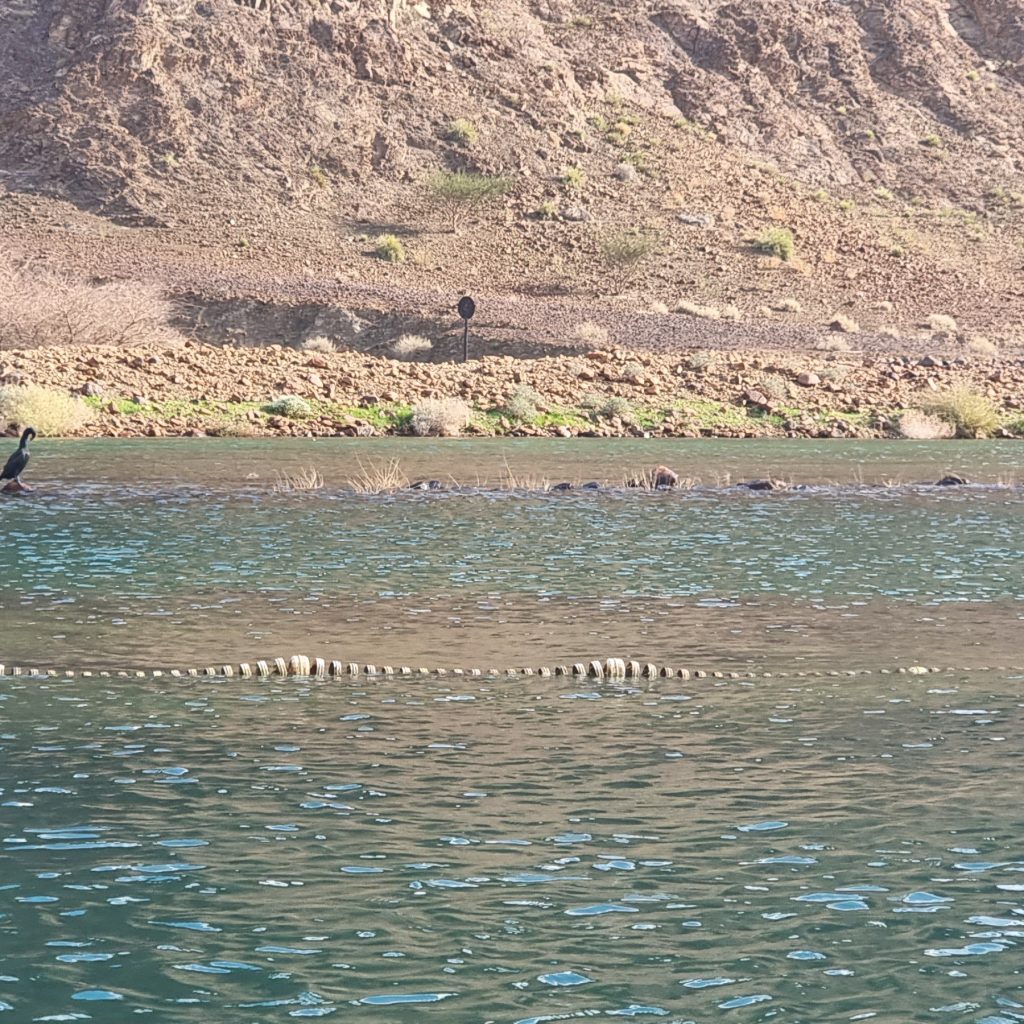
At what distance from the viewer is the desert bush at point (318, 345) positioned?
49503 millimetres

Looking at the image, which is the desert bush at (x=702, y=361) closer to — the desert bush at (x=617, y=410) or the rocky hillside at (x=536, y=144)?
the desert bush at (x=617, y=410)

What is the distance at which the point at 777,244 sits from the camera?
63312mm

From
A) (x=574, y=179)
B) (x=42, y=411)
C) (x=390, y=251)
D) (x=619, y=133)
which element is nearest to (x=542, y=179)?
(x=574, y=179)

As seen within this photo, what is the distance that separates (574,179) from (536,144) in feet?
9.19

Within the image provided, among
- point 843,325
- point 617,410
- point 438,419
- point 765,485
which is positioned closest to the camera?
point 765,485

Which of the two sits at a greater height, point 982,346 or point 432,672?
point 982,346

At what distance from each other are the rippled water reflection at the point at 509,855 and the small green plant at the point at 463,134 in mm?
57626

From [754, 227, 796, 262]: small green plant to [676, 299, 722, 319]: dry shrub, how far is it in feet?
19.0

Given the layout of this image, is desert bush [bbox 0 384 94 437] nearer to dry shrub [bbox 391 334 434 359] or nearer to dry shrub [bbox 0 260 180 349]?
dry shrub [bbox 0 260 180 349]

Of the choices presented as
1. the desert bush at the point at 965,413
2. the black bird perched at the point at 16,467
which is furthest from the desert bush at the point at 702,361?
the black bird perched at the point at 16,467

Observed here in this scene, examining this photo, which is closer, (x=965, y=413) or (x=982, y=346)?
(x=965, y=413)

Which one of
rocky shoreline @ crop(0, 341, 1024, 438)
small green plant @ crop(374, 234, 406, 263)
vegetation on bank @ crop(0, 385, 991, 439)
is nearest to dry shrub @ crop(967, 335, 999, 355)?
rocky shoreline @ crop(0, 341, 1024, 438)

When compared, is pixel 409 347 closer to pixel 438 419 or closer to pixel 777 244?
pixel 438 419

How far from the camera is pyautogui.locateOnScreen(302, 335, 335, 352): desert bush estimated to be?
49.5 m
